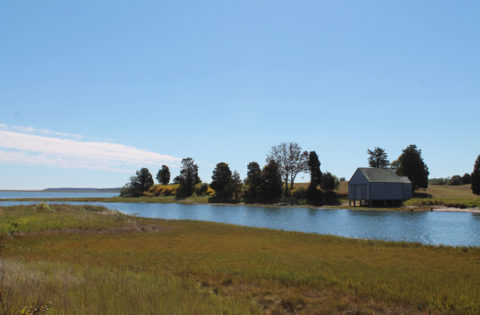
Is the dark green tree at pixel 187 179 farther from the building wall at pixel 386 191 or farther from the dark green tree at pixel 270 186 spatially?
the building wall at pixel 386 191

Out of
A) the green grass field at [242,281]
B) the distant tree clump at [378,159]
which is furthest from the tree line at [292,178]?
the green grass field at [242,281]

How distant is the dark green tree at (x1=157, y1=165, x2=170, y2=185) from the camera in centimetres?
16900

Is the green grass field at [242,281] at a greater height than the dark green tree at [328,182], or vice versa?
the dark green tree at [328,182]

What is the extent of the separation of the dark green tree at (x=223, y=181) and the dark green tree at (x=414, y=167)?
193 feet

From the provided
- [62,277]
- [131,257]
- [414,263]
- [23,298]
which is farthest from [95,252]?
[414,263]

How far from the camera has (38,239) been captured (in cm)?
2506

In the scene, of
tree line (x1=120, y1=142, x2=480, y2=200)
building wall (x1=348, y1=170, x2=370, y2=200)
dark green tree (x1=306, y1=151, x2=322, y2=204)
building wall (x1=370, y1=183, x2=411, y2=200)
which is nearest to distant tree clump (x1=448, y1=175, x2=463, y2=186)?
tree line (x1=120, y1=142, x2=480, y2=200)

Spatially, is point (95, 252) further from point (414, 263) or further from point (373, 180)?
point (373, 180)

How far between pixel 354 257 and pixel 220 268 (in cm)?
802

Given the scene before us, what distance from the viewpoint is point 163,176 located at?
556ft

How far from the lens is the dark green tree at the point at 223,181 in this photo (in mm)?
121438

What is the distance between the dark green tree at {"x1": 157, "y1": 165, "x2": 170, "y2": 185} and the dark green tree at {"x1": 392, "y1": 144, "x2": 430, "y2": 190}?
108000 mm

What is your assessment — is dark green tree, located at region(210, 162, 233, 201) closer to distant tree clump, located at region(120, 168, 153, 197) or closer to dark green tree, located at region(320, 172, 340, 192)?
dark green tree, located at region(320, 172, 340, 192)

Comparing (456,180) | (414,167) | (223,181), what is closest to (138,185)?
(223,181)
